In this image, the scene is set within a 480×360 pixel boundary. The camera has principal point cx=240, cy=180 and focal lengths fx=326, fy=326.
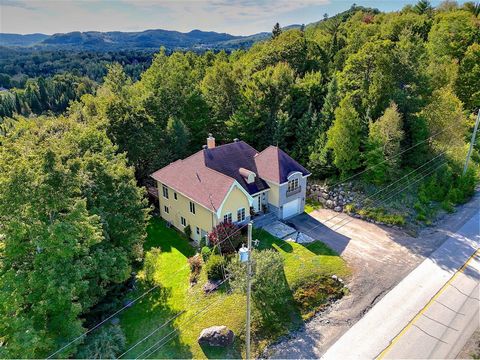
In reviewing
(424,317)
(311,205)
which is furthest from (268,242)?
(424,317)

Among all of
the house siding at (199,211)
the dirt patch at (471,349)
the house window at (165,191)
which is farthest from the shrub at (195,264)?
the dirt patch at (471,349)

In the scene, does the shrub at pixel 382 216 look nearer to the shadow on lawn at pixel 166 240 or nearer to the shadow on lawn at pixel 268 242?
the shadow on lawn at pixel 268 242

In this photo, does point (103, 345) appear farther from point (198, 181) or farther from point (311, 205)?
point (311, 205)

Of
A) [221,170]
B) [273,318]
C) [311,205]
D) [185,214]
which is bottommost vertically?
[273,318]

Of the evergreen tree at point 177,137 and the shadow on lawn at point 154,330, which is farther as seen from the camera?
the evergreen tree at point 177,137

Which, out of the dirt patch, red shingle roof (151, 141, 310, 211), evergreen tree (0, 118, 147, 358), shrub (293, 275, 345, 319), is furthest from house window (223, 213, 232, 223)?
the dirt patch

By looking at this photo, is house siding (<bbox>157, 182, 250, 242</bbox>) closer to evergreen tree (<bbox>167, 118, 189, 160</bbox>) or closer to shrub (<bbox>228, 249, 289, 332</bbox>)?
shrub (<bbox>228, 249, 289, 332</bbox>)
